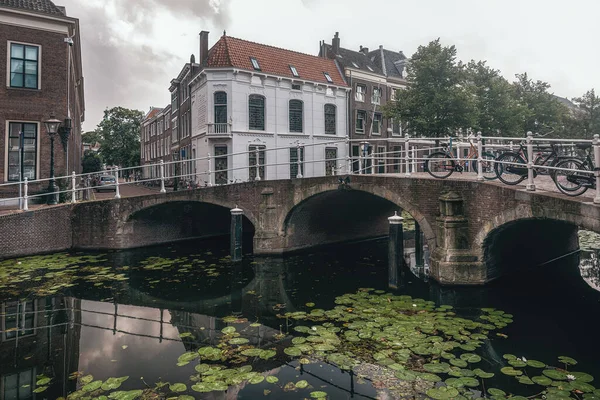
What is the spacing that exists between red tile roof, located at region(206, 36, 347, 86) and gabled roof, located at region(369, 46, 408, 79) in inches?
230

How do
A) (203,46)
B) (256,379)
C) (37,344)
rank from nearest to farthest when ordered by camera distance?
(256,379)
(37,344)
(203,46)

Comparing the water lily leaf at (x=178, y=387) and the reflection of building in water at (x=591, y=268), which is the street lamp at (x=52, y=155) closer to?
the water lily leaf at (x=178, y=387)

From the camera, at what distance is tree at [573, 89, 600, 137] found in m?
29.8

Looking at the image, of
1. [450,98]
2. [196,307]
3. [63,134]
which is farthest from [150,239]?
[450,98]

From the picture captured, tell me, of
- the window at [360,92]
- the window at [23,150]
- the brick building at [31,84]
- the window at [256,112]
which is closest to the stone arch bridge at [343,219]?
the window at [23,150]

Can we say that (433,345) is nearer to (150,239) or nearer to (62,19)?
(150,239)

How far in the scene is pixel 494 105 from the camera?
27016 mm

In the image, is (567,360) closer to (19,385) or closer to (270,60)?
(19,385)

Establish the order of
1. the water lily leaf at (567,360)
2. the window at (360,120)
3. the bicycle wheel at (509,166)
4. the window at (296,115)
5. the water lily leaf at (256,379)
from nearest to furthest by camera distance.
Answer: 1. the water lily leaf at (256,379)
2. the water lily leaf at (567,360)
3. the bicycle wheel at (509,166)
4. the window at (296,115)
5. the window at (360,120)

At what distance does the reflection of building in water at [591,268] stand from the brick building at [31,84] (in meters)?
19.4

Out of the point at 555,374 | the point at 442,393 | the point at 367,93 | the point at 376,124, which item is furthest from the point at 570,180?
the point at 367,93

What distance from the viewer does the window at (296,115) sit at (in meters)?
26.6

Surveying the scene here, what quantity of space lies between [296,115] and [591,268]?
1933cm

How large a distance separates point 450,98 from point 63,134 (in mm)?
21095
